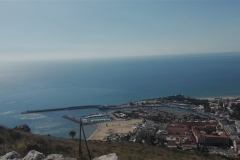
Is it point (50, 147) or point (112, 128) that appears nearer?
point (50, 147)

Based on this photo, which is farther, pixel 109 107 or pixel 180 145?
pixel 109 107

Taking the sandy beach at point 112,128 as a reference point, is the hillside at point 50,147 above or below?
above

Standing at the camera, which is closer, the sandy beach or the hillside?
the hillside

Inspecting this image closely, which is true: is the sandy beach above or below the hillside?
below

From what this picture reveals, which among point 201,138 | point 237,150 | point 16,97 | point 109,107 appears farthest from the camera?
point 16,97

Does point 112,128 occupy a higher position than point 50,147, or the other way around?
point 50,147

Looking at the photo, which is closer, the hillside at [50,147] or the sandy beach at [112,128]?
the hillside at [50,147]

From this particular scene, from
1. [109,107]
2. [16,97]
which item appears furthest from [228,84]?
[16,97]

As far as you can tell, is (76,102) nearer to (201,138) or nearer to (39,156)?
(201,138)
